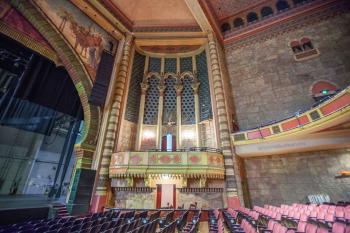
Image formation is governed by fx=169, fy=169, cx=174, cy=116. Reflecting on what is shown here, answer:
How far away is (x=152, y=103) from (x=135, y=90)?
5.16ft

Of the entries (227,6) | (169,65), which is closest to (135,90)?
(169,65)

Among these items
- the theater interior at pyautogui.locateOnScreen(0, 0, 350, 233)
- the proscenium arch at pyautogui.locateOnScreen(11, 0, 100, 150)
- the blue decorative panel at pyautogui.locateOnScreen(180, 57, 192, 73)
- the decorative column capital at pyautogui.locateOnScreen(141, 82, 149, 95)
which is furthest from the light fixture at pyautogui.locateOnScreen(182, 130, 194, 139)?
the proscenium arch at pyautogui.locateOnScreen(11, 0, 100, 150)

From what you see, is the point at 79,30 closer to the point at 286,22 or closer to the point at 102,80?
the point at 102,80

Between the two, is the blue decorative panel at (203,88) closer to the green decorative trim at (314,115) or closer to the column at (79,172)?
the green decorative trim at (314,115)

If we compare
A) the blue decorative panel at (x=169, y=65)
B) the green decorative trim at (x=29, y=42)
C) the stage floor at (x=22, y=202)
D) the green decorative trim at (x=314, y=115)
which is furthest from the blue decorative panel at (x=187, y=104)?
the stage floor at (x=22, y=202)

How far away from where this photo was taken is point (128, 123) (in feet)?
37.1

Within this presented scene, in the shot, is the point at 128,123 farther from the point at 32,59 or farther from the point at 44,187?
the point at 44,187

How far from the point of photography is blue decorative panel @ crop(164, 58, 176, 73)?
548 inches

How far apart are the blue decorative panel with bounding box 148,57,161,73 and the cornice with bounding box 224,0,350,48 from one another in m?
5.80

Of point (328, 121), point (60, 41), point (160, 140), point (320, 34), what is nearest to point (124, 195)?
point (160, 140)

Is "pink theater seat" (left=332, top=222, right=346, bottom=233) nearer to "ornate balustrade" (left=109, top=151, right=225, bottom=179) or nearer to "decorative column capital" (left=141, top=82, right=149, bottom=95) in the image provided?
"ornate balustrade" (left=109, top=151, right=225, bottom=179)

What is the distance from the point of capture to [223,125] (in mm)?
10117

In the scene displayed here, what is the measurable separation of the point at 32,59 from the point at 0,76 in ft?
8.89

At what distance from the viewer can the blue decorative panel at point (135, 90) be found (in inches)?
461
